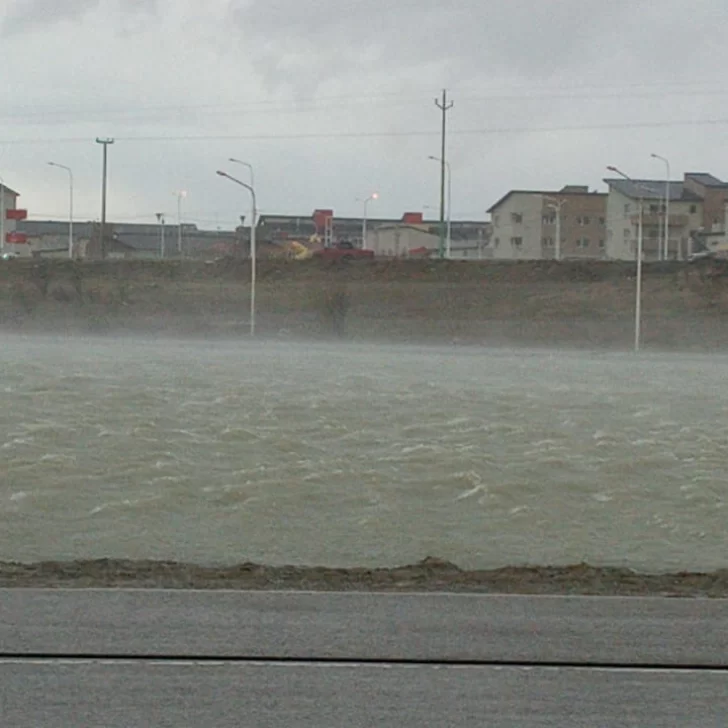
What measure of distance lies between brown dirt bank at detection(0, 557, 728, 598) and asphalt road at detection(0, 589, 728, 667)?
0.81 metres

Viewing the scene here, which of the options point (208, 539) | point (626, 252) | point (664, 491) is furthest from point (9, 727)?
point (626, 252)

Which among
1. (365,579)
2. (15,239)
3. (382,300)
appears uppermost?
(15,239)

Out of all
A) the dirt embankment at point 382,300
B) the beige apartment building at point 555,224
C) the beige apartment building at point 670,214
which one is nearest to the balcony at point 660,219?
the beige apartment building at point 670,214

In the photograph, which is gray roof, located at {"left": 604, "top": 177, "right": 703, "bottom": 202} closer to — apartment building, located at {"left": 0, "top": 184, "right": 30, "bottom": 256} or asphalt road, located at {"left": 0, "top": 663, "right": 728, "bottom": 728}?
apartment building, located at {"left": 0, "top": 184, "right": 30, "bottom": 256}

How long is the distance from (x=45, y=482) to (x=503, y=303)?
56290 millimetres

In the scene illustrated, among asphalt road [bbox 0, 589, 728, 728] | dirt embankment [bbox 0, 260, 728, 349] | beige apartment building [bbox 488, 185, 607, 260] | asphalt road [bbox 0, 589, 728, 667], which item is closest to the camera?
asphalt road [bbox 0, 589, 728, 728]

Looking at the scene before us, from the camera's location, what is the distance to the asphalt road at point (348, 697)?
22.5 feet

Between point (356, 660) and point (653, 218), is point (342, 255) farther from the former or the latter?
point (356, 660)

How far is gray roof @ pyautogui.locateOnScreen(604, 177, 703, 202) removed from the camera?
3927 inches

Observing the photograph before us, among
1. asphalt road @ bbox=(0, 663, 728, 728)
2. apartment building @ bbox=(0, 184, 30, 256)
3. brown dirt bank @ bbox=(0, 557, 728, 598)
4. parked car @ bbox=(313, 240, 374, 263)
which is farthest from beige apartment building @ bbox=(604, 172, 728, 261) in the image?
asphalt road @ bbox=(0, 663, 728, 728)

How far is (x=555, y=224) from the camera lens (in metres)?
112

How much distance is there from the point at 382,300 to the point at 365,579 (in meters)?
67.4

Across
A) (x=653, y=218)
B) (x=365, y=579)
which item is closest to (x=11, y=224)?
(x=653, y=218)

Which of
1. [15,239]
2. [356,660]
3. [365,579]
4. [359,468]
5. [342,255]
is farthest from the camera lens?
[15,239]
